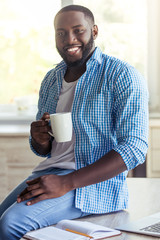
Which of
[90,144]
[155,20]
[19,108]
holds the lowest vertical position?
[90,144]

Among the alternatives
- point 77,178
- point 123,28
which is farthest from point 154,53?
point 77,178

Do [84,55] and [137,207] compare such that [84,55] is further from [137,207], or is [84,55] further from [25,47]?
[25,47]

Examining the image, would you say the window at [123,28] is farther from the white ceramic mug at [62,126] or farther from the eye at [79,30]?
the white ceramic mug at [62,126]

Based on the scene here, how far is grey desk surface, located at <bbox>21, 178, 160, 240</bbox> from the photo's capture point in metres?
1.38

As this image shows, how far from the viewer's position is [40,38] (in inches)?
142

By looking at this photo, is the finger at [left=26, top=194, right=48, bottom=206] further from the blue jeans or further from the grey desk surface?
the grey desk surface

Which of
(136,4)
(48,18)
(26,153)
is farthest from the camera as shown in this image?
(48,18)

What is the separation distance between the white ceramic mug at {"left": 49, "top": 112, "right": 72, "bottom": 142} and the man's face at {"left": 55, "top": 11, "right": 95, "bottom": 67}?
11.3 inches

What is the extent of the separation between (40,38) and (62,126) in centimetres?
227

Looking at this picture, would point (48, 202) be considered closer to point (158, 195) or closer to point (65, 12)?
point (158, 195)

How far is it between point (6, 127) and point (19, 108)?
288 mm

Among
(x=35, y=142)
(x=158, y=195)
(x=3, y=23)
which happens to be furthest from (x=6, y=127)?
(x=158, y=195)

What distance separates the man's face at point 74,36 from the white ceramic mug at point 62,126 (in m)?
0.29

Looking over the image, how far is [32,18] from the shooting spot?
361 cm
